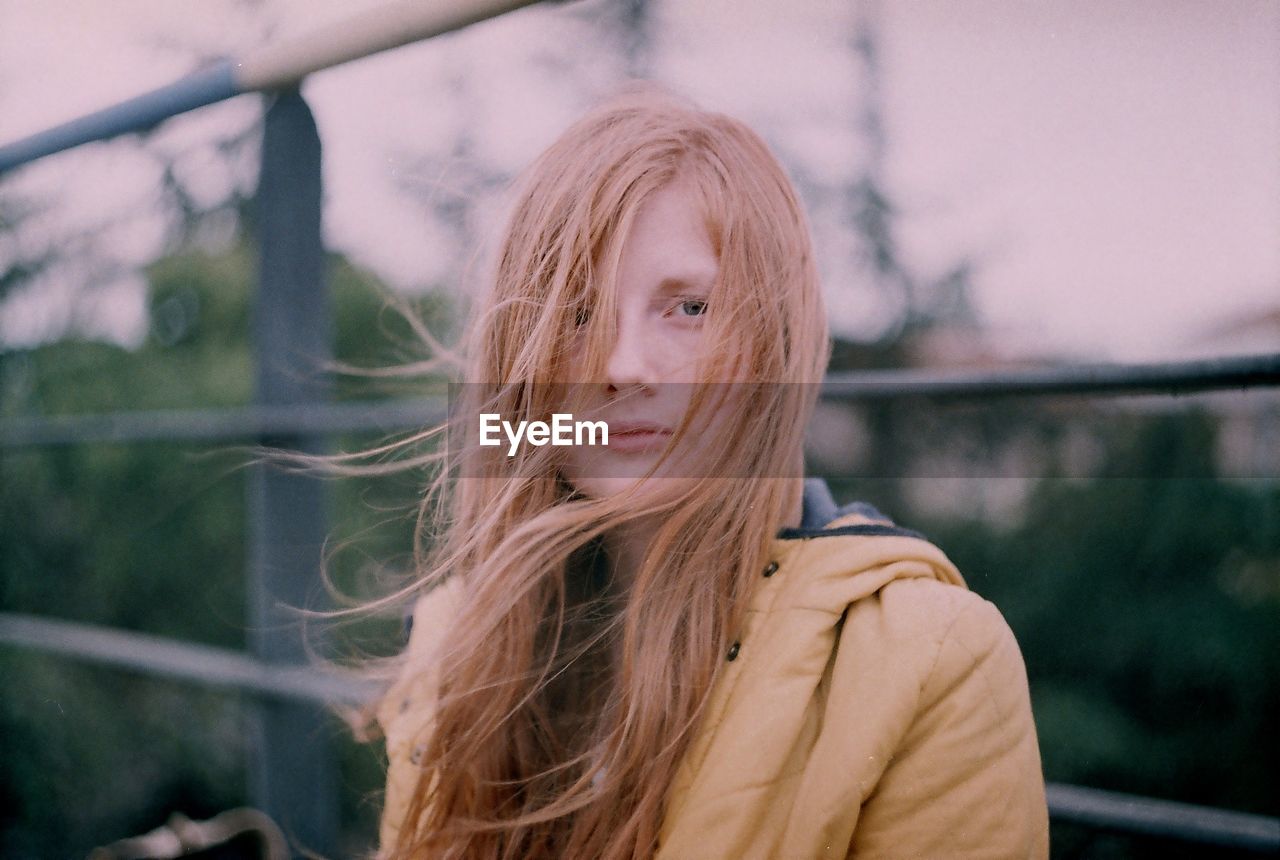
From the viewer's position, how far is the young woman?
0.52m

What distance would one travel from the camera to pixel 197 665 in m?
1.01

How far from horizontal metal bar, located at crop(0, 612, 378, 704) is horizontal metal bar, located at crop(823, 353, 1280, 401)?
0.54 meters

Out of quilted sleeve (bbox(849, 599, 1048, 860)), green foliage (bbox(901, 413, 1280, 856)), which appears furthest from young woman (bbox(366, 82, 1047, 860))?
green foliage (bbox(901, 413, 1280, 856))

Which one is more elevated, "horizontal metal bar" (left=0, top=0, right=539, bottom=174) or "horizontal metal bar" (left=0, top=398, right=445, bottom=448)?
"horizontal metal bar" (left=0, top=0, right=539, bottom=174)

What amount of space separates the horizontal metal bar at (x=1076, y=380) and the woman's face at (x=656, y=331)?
0.46 ft

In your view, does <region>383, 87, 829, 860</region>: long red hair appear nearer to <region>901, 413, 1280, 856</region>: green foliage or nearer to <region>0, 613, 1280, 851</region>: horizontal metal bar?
<region>0, 613, 1280, 851</region>: horizontal metal bar

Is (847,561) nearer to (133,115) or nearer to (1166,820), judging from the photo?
(1166,820)

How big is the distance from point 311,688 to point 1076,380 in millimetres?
743

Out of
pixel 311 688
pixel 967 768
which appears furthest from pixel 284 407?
pixel 967 768

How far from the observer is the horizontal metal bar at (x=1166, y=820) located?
1.76ft

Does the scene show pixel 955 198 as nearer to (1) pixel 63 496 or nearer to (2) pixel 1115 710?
(2) pixel 1115 710

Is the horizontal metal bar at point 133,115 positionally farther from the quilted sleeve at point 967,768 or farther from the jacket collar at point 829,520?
the quilted sleeve at point 967,768

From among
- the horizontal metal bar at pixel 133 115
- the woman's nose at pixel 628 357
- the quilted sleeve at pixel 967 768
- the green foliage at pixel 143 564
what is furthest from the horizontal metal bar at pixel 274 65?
the green foliage at pixel 143 564

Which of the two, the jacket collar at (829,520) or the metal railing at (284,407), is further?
the metal railing at (284,407)
